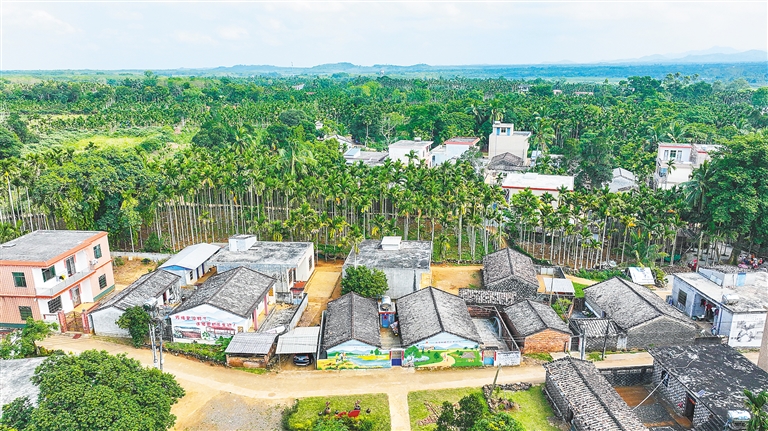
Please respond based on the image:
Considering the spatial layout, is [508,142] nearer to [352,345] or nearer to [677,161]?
[677,161]

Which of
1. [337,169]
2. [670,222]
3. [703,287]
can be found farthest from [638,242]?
[337,169]

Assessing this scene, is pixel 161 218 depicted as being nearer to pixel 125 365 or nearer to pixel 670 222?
pixel 125 365

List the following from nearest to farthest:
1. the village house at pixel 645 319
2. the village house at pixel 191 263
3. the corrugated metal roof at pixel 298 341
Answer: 1. the corrugated metal roof at pixel 298 341
2. the village house at pixel 645 319
3. the village house at pixel 191 263

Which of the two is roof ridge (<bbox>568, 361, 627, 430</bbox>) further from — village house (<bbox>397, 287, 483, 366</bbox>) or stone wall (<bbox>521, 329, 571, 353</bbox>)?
village house (<bbox>397, 287, 483, 366</bbox>)

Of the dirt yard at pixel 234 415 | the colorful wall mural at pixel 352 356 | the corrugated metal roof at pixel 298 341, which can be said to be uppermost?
the corrugated metal roof at pixel 298 341

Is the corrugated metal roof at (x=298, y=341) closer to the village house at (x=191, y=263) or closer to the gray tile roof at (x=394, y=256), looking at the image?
the gray tile roof at (x=394, y=256)

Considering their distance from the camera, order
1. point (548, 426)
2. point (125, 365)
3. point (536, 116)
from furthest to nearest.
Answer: point (536, 116)
point (548, 426)
point (125, 365)

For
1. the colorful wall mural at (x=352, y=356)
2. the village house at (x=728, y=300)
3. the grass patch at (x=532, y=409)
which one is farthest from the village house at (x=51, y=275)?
the village house at (x=728, y=300)
